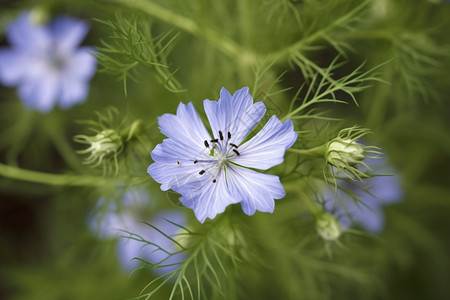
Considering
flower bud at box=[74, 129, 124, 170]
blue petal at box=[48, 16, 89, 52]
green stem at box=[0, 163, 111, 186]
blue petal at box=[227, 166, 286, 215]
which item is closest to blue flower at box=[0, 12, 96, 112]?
blue petal at box=[48, 16, 89, 52]

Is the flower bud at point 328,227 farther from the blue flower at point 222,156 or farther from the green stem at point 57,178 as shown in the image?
the green stem at point 57,178

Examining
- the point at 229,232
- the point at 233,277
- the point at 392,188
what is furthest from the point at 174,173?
the point at 392,188

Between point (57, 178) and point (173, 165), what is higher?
point (57, 178)

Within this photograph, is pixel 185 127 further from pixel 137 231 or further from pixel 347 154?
pixel 137 231

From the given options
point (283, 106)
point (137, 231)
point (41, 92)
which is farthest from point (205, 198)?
point (41, 92)

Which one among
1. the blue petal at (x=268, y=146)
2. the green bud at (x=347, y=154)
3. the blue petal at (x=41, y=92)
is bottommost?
the green bud at (x=347, y=154)

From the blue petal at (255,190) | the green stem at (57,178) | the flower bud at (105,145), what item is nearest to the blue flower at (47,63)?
the green stem at (57,178)

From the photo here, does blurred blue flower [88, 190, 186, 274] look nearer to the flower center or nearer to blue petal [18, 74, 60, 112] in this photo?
blue petal [18, 74, 60, 112]

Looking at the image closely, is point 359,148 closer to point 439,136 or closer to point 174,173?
point 174,173
